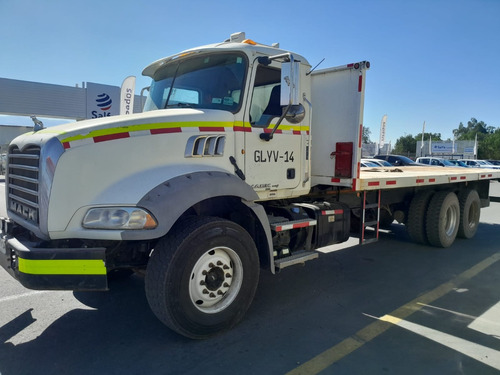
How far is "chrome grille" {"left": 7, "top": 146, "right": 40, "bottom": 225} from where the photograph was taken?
3.26 metres

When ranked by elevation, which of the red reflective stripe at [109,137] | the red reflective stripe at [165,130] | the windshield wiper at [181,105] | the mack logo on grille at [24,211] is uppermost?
the windshield wiper at [181,105]

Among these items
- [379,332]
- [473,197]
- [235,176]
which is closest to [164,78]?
[235,176]

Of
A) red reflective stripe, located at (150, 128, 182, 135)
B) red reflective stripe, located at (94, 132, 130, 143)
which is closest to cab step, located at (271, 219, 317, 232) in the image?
red reflective stripe, located at (150, 128, 182, 135)

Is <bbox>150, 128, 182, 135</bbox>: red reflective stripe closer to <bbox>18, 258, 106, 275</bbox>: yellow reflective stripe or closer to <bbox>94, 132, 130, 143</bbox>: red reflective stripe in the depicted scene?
<bbox>94, 132, 130, 143</bbox>: red reflective stripe

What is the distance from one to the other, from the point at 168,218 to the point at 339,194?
311cm

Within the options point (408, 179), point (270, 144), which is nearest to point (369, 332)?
point (270, 144)

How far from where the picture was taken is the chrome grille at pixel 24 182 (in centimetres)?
326

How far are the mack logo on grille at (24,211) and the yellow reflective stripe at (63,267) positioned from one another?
0.42 meters

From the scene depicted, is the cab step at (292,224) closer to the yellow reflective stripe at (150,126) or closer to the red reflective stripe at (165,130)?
the yellow reflective stripe at (150,126)

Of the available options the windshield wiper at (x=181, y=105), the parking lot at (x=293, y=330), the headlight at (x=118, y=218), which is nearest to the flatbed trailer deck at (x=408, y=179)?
the parking lot at (x=293, y=330)

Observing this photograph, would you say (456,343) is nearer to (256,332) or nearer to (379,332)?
(379,332)

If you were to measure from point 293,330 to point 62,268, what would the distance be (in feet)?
7.16

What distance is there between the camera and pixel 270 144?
4195 mm

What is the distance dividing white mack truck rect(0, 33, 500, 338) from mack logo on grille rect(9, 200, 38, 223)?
0.04m
